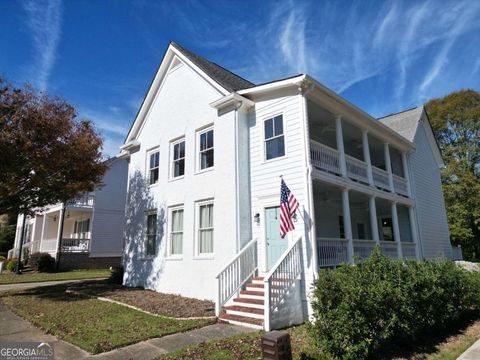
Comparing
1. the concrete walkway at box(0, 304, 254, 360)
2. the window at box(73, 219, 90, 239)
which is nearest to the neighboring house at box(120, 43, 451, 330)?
the concrete walkway at box(0, 304, 254, 360)

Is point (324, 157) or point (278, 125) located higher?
point (278, 125)

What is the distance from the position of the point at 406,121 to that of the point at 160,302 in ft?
58.7

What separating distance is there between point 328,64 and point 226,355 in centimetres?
1147

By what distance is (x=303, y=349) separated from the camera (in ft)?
21.7

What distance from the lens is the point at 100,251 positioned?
2550 cm

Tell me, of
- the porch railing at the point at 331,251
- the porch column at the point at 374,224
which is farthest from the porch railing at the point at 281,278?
the porch column at the point at 374,224

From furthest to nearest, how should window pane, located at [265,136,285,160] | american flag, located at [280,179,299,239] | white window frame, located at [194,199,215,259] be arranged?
white window frame, located at [194,199,215,259], window pane, located at [265,136,285,160], american flag, located at [280,179,299,239]

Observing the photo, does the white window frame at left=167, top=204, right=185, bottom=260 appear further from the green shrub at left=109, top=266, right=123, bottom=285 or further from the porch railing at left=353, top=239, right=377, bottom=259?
the porch railing at left=353, top=239, right=377, bottom=259

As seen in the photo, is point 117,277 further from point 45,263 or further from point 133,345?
A: point 133,345

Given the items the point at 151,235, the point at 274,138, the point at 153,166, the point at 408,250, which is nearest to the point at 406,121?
the point at 408,250

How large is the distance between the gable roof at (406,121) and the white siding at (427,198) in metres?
0.51

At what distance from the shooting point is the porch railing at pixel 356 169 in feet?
41.4

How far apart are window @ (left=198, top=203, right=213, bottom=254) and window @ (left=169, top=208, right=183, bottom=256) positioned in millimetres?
1259

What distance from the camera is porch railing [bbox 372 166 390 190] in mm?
14262
